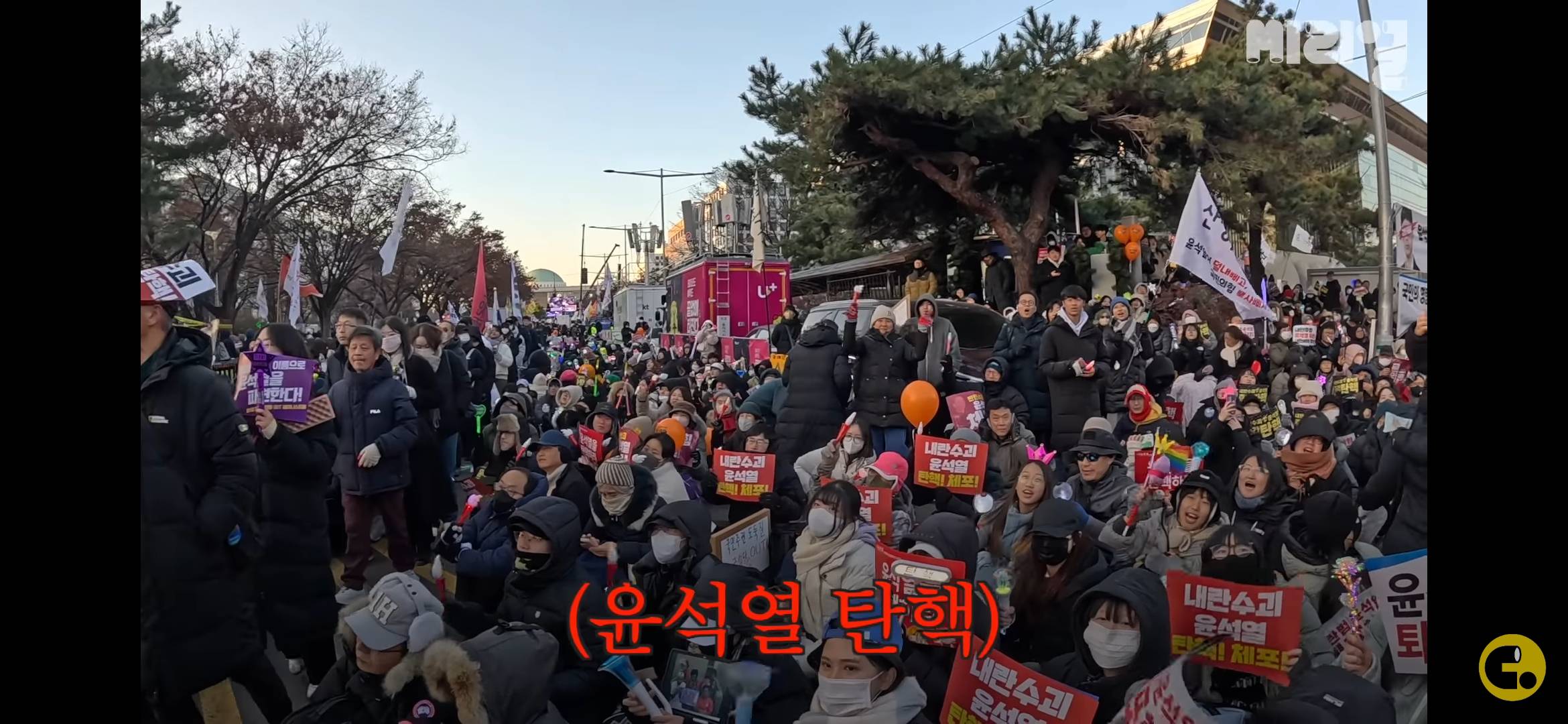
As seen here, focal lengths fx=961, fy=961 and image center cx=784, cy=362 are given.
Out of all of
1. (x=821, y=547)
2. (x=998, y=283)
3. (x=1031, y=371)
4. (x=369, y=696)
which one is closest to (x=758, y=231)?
(x=998, y=283)

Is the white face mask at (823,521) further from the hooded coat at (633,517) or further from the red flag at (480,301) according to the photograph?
the red flag at (480,301)

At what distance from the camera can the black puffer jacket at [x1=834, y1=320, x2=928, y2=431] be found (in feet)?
21.6

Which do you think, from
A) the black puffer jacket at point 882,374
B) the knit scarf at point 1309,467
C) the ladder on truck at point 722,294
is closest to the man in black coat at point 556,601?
the knit scarf at point 1309,467

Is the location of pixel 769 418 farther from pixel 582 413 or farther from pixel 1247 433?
pixel 1247 433

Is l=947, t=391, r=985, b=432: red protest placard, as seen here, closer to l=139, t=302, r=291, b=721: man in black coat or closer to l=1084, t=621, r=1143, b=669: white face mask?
l=1084, t=621, r=1143, b=669: white face mask

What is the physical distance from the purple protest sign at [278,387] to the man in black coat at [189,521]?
0.43m

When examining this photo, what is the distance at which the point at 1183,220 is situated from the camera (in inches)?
298

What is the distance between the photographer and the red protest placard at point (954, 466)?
5.18m

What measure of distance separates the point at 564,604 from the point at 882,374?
11.4ft

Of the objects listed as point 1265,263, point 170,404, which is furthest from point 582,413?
point 1265,263

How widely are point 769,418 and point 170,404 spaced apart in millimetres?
4353

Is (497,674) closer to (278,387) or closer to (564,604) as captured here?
(564,604)

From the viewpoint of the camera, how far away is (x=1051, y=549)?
3.65 metres
